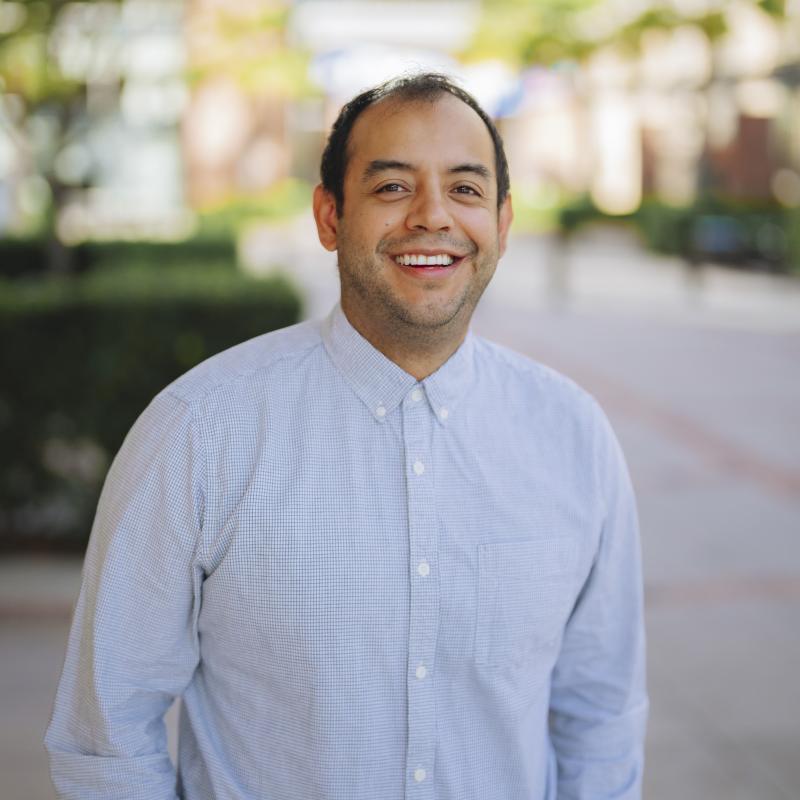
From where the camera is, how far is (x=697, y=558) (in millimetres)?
6148

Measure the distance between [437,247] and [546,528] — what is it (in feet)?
1.67

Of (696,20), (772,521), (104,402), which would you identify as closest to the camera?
(104,402)

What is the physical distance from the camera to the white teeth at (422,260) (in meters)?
1.84

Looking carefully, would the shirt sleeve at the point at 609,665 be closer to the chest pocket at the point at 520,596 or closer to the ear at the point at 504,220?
the chest pocket at the point at 520,596

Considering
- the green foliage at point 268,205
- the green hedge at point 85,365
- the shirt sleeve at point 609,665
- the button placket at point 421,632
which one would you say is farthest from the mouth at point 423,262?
the green foliage at point 268,205

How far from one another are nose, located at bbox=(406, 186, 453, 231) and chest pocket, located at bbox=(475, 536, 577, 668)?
53 centimetres

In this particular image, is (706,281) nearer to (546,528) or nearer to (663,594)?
(663,594)

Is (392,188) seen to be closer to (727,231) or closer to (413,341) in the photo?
(413,341)

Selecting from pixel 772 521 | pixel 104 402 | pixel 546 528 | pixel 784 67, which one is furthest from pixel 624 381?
pixel 784 67

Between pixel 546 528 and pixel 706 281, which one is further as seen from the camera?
pixel 706 281

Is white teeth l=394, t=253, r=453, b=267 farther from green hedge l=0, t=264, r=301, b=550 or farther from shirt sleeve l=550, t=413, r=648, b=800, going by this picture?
green hedge l=0, t=264, r=301, b=550

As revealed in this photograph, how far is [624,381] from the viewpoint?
36.7 ft

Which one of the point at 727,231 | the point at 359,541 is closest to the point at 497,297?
the point at 727,231

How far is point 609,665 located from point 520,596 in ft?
1.01
